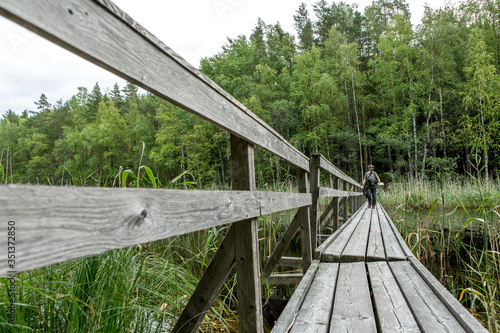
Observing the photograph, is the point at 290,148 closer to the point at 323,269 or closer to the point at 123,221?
the point at 323,269

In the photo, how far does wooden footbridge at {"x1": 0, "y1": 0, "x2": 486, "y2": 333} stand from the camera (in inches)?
17.8

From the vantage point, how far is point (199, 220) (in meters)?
0.88

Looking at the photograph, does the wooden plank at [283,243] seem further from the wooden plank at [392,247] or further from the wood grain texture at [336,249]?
the wooden plank at [392,247]

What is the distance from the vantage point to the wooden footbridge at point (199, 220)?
453mm

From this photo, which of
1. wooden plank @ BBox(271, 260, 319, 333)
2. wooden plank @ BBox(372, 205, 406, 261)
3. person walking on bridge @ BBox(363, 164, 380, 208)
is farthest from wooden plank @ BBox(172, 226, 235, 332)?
person walking on bridge @ BBox(363, 164, 380, 208)

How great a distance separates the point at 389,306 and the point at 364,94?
94.2 feet

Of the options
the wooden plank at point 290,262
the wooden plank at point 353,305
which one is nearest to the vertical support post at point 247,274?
the wooden plank at point 353,305

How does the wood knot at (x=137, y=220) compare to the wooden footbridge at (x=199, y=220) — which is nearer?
the wooden footbridge at (x=199, y=220)

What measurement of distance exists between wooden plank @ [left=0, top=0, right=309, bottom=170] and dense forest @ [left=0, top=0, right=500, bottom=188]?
56.0 feet

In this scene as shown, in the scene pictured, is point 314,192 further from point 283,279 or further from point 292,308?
point 292,308

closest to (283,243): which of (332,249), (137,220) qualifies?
(332,249)

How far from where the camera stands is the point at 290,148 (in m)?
2.30

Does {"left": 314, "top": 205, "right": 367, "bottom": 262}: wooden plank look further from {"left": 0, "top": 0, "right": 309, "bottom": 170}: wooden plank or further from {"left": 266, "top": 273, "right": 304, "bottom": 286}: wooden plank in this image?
{"left": 0, "top": 0, "right": 309, "bottom": 170}: wooden plank

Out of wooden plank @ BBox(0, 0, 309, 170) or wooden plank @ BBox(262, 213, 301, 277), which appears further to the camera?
wooden plank @ BBox(262, 213, 301, 277)
